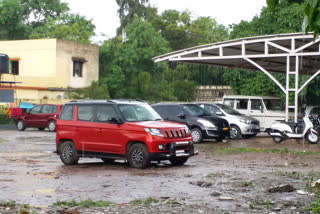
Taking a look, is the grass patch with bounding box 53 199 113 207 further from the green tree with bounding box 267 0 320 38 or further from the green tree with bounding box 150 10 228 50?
the green tree with bounding box 150 10 228 50

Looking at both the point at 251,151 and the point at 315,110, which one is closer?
the point at 251,151

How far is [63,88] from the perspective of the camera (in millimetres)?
52781

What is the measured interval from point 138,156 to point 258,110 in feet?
50.8

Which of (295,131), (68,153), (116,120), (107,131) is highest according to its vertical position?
(116,120)

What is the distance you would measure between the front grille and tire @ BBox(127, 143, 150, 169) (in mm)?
690

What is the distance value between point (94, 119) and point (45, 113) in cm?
2006

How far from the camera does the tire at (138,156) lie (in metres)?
14.9

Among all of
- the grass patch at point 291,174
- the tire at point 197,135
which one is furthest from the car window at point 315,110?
the grass patch at point 291,174

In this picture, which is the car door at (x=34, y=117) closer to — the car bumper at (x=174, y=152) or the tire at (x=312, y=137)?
the tire at (x=312, y=137)

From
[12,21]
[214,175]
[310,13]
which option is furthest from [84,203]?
[12,21]

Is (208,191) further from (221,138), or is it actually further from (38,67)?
(38,67)

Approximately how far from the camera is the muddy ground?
30.9 feet

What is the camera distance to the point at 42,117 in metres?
35.6

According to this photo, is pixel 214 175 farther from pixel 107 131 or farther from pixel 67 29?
pixel 67 29
